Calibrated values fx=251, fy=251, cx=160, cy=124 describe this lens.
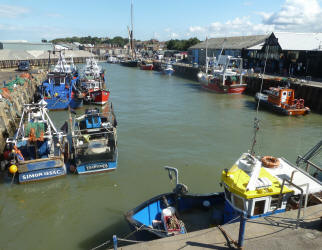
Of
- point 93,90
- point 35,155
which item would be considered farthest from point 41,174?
point 93,90

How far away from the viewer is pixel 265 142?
20.4 m

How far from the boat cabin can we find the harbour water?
16.4 ft

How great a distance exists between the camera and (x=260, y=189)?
7.79 m

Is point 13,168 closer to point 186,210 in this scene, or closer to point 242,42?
point 186,210

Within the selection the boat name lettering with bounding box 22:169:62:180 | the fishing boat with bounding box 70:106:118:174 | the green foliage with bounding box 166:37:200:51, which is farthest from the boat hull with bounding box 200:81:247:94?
the green foliage with bounding box 166:37:200:51

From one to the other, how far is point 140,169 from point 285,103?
67.9 ft

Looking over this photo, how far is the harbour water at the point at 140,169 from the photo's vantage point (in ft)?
35.1

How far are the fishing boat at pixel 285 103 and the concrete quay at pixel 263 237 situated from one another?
21886mm

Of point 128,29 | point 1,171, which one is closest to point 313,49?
point 1,171

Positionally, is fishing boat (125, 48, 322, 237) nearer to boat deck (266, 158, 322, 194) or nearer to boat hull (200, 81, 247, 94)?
boat deck (266, 158, 322, 194)

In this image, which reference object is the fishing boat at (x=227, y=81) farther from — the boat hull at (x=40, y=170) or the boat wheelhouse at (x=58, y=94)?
the boat hull at (x=40, y=170)

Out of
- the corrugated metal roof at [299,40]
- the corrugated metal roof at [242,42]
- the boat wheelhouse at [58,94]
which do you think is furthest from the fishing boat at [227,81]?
the boat wheelhouse at [58,94]

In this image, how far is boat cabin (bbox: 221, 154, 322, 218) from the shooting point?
7750 millimetres

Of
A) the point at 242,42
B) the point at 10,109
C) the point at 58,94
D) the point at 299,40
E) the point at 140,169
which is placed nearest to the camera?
the point at 140,169
